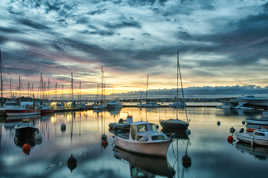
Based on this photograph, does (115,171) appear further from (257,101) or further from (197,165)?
(257,101)

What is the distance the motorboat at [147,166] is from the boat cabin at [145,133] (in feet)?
6.11

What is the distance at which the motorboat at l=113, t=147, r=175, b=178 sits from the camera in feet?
55.4

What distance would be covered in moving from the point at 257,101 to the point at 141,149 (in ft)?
341

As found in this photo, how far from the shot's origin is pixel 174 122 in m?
34.9

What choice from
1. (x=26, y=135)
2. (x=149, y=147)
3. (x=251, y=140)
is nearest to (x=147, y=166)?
(x=149, y=147)

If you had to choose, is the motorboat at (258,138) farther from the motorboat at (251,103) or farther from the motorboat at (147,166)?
the motorboat at (251,103)

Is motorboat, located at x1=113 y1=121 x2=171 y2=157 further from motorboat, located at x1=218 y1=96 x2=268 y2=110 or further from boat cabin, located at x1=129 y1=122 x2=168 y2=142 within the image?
motorboat, located at x1=218 y1=96 x2=268 y2=110

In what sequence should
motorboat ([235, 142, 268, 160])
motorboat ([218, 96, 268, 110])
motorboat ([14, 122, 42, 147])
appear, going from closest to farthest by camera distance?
1. motorboat ([235, 142, 268, 160])
2. motorboat ([14, 122, 42, 147])
3. motorboat ([218, 96, 268, 110])

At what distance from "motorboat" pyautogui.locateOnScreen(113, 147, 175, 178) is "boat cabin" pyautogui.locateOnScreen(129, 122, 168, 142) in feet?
6.11

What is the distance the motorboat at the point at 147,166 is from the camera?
16891mm

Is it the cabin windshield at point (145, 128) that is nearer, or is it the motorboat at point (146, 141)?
the motorboat at point (146, 141)

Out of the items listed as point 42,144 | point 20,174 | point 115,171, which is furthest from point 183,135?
point 20,174

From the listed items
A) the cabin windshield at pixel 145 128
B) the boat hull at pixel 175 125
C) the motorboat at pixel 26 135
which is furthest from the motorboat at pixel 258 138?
the motorboat at pixel 26 135

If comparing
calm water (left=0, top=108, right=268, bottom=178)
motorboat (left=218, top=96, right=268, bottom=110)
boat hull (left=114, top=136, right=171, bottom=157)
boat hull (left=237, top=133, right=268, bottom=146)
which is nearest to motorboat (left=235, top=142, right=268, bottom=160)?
calm water (left=0, top=108, right=268, bottom=178)
